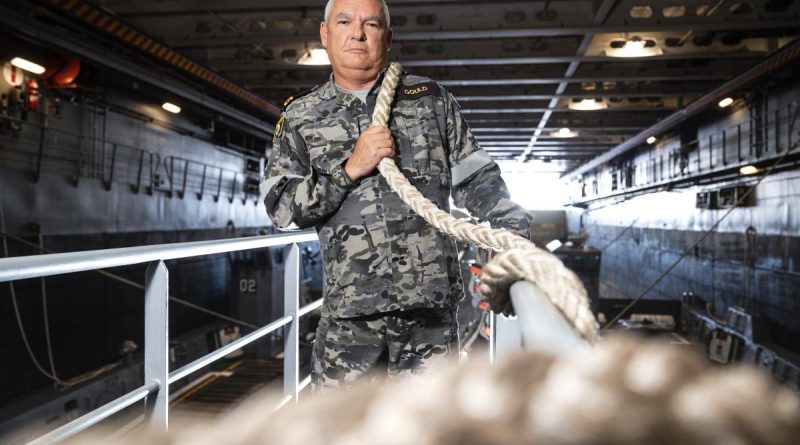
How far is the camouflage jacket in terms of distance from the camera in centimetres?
162

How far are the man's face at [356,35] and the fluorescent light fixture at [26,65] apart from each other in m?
6.13

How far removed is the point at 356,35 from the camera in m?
1.65

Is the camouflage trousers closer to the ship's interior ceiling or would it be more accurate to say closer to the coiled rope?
the coiled rope

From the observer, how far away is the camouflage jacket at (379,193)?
5.30 feet

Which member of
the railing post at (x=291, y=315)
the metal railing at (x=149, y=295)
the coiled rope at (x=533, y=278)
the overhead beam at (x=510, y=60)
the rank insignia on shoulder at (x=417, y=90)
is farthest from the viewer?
the overhead beam at (x=510, y=60)

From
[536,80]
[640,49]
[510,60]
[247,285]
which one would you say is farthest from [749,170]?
[247,285]

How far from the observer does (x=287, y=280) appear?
2.33 meters

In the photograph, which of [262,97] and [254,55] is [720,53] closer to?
[254,55]

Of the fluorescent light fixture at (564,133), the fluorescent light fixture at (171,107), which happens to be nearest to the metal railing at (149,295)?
the fluorescent light fixture at (171,107)

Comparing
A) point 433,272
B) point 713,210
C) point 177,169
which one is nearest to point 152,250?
point 433,272

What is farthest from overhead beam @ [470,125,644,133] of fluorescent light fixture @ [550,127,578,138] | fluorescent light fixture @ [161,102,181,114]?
fluorescent light fixture @ [161,102,181,114]

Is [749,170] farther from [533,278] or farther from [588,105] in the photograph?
[533,278]

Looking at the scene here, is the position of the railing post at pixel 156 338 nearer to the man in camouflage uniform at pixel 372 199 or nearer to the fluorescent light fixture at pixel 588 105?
the man in camouflage uniform at pixel 372 199

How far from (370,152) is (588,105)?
1136 centimetres
